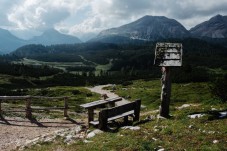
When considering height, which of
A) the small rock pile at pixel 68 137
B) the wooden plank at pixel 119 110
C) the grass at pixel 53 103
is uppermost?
the wooden plank at pixel 119 110

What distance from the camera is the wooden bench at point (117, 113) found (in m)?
21.7

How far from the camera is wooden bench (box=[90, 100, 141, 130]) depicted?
2170 centimetres

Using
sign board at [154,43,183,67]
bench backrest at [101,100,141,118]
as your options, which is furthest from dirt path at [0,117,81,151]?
sign board at [154,43,183,67]

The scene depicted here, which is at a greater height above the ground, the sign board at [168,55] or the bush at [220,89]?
the sign board at [168,55]

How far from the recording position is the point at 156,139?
663 inches

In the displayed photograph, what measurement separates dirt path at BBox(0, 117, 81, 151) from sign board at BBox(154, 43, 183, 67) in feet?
34.0

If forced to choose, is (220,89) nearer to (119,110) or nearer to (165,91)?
(165,91)

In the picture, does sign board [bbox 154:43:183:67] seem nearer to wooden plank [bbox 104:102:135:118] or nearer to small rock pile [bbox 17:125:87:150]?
wooden plank [bbox 104:102:135:118]

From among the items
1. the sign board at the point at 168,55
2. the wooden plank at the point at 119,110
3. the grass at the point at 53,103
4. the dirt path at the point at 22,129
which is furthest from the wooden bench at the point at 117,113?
the grass at the point at 53,103

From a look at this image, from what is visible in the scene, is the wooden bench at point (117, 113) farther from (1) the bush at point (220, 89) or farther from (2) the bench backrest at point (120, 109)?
(1) the bush at point (220, 89)

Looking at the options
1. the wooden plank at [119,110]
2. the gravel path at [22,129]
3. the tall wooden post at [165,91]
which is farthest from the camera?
the gravel path at [22,129]

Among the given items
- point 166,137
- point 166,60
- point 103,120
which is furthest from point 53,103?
point 166,137

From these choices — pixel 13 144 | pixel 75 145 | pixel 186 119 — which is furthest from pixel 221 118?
pixel 13 144

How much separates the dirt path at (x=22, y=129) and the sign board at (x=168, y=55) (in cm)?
1036
